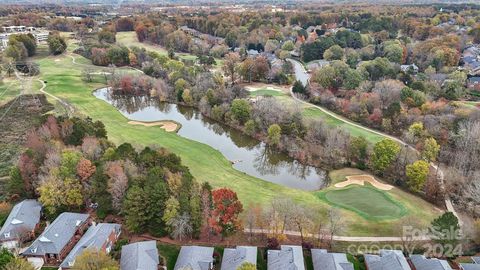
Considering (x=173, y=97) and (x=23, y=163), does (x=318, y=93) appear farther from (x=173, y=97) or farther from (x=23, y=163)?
(x=23, y=163)

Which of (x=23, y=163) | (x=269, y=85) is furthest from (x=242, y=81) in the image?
(x=23, y=163)

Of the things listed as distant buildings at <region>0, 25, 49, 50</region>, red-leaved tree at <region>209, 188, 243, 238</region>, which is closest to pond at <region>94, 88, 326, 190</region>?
red-leaved tree at <region>209, 188, 243, 238</region>

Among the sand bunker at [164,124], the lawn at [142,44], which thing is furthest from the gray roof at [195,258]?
the lawn at [142,44]

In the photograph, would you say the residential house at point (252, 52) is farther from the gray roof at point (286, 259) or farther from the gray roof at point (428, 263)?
the gray roof at point (428, 263)

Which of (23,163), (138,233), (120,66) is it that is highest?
(23,163)

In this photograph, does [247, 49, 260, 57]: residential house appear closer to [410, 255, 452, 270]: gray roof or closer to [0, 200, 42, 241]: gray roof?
[0, 200, 42, 241]: gray roof

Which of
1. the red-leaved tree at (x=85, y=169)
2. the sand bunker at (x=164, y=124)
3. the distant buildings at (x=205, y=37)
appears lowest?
the distant buildings at (x=205, y=37)

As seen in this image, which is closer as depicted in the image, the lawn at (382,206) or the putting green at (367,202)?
the lawn at (382,206)
